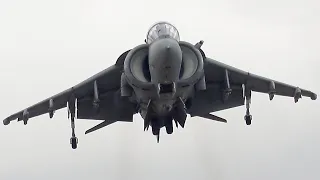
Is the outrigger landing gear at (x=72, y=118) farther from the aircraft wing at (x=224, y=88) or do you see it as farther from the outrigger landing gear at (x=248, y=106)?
the outrigger landing gear at (x=248, y=106)

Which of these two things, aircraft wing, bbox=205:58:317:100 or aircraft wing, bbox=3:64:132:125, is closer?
aircraft wing, bbox=3:64:132:125

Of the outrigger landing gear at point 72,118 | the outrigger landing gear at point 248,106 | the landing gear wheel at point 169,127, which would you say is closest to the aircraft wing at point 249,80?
the outrigger landing gear at point 248,106

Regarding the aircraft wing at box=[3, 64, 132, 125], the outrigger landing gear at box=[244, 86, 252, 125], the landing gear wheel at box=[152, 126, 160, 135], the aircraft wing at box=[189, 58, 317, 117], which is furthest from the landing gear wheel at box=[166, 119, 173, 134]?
the outrigger landing gear at box=[244, 86, 252, 125]

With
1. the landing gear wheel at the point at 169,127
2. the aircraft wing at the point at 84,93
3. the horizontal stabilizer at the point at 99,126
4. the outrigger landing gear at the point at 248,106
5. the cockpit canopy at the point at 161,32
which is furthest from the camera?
the horizontal stabilizer at the point at 99,126

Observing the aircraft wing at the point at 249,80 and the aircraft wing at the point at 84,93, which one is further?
the aircraft wing at the point at 249,80

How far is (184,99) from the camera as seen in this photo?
23.7 metres

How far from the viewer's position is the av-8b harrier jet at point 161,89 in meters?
22.0

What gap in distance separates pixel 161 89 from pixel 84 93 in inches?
219

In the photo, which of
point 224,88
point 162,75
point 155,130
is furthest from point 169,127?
point 162,75

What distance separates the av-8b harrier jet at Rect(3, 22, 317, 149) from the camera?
2195 cm

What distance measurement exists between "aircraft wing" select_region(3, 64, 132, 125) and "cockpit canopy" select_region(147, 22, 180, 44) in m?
1.84

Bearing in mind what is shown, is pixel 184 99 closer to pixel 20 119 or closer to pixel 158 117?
pixel 158 117

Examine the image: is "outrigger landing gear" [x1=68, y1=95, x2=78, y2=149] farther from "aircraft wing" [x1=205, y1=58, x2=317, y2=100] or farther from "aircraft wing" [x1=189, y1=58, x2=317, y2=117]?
"aircraft wing" [x1=205, y1=58, x2=317, y2=100]

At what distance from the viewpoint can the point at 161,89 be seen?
22.0 m
